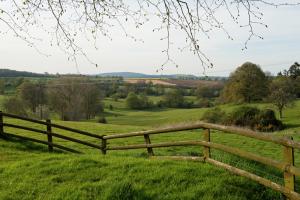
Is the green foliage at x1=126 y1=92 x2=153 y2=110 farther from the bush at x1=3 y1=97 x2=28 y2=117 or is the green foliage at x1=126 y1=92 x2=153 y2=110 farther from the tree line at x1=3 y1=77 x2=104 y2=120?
the bush at x1=3 y1=97 x2=28 y2=117

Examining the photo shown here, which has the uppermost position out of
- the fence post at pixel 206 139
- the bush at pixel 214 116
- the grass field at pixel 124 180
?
the fence post at pixel 206 139

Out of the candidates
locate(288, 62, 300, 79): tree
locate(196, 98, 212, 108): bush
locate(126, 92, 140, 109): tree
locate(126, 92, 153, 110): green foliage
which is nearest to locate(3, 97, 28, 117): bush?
locate(126, 92, 140, 109): tree

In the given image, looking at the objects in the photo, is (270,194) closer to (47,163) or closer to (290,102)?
(47,163)

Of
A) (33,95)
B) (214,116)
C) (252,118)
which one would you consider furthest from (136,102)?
(252,118)

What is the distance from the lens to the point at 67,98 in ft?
263

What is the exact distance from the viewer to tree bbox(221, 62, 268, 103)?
81250mm

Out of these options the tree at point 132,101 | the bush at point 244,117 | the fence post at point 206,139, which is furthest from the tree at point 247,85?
the fence post at point 206,139

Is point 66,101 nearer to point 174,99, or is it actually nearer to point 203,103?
point 203,103

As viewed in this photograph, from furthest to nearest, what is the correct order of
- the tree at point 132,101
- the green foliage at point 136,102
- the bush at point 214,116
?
the green foliage at point 136,102, the tree at point 132,101, the bush at point 214,116

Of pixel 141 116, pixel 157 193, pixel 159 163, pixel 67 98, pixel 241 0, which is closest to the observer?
pixel 241 0

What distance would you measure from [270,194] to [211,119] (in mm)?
54772

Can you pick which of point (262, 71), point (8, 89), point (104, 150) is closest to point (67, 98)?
point (262, 71)

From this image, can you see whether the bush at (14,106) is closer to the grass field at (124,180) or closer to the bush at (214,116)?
the bush at (214,116)

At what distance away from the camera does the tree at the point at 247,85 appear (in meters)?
81.2
